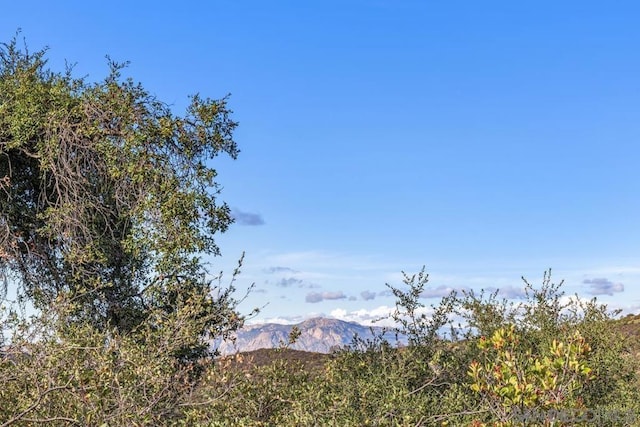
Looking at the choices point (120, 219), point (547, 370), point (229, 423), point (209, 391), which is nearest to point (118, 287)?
point (120, 219)

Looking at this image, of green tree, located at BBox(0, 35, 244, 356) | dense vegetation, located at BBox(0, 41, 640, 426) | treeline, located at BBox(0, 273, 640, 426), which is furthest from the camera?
green tree, located at BBox(0, 35, 244, 356)

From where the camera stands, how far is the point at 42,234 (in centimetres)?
1630

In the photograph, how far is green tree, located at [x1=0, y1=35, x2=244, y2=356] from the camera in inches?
595

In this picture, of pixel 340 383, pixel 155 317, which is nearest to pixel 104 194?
pixel 155 317

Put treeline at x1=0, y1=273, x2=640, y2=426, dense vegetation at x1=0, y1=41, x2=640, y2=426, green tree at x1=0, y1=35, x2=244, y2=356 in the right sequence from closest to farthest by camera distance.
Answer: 1. treeline at x1=0, y1=273, x2=640, y2=426
2. dense vegetation at x1=0, y1=41, x2=640, y2=426
3. green tree at x1=0, y1=35, x2=244, y2=356

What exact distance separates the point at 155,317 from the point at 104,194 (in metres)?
3.67

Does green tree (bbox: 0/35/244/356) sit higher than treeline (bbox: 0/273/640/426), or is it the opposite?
green tree (bbox: 0/35/244/356)

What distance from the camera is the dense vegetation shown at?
10.2 m

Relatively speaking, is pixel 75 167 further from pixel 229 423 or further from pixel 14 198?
pixel 229 423

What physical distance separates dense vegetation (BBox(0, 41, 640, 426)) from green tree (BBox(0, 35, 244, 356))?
0.05m

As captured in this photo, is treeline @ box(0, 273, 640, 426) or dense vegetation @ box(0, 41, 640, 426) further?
dense vegetation @ box(0, 41, 640, 426)

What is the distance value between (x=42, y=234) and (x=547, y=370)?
13.7 metres

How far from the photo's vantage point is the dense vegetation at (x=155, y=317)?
10180 mm

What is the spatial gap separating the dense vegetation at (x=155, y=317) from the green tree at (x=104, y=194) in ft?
0.15
